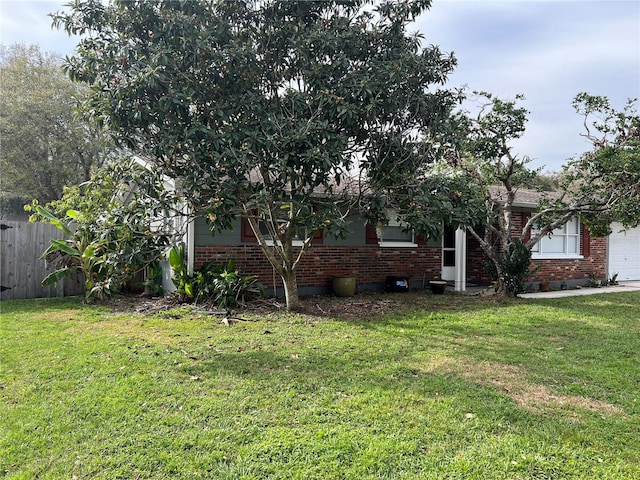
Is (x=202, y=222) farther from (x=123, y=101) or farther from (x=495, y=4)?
(x=495, y=4)

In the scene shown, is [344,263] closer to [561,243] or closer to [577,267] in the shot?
[561,243]

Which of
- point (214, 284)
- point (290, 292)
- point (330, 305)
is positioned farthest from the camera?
point (330, 305)

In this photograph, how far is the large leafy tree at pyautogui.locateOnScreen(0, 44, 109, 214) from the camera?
2058 centimetres

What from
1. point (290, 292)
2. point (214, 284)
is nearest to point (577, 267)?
point (290, 292)

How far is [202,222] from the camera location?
9391 millimetres

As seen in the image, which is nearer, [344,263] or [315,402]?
[315,402]

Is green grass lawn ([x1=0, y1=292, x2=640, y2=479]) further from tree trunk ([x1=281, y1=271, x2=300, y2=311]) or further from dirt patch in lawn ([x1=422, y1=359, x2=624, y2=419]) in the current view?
tree trunk ([x1=281, y1=271, x2=300, y2=311])

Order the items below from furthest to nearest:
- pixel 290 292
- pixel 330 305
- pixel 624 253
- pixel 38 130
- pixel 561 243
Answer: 1. pixel 38 130
2. pixel 624 253
3. pixel 561 243
4. pixel 330 305
5. pixel 290 292

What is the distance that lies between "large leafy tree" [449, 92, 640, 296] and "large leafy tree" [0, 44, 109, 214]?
18.2m

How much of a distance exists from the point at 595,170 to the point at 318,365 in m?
8.44

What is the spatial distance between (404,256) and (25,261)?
9510mm

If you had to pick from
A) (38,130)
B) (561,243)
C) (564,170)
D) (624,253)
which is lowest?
(624,253)

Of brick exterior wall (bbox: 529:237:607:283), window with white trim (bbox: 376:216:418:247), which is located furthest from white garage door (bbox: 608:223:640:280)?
window with white trim (bbox: 376:216:418:247)

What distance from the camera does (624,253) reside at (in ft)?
53.6
